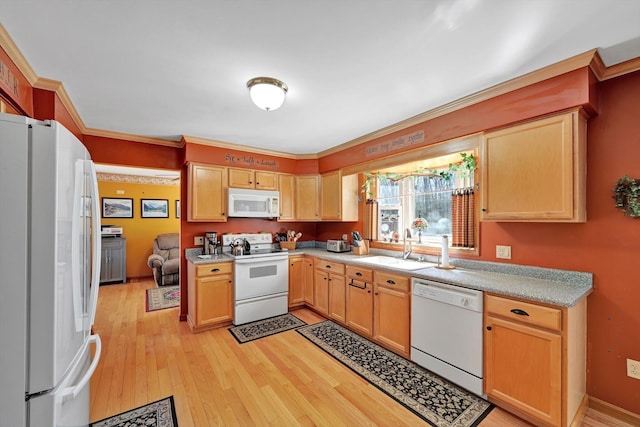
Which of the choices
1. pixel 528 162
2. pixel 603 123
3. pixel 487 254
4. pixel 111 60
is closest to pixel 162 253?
pixel 111 60

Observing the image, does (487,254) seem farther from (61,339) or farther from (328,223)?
(61,339)

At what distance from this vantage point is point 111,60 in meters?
1.89

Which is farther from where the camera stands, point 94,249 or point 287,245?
point 287,245

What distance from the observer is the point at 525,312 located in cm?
185

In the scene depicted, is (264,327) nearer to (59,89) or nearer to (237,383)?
(237,383)

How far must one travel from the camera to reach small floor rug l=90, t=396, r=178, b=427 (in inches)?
74.8

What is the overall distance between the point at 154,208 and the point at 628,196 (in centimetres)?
766

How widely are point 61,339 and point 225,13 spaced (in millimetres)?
1688

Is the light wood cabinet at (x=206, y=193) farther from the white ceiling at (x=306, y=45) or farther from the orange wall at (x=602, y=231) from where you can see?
the orange wall at (x=602, y=231)

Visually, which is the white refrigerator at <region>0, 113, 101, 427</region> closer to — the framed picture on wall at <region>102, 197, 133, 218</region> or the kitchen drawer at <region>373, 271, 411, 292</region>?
the kitchen drawer at <region>373, 271, 411, 292</region>

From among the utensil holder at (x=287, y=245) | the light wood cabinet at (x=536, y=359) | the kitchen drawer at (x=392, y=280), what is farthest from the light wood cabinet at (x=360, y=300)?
the utensil holder at (x=287, y=245)

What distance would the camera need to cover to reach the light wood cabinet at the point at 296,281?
407 centimetres

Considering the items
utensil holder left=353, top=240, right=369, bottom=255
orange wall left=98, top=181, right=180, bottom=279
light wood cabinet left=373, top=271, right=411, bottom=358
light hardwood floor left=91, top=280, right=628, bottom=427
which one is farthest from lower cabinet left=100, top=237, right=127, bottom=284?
light wood cabinet left=373, top=271, right=411, bottom=358

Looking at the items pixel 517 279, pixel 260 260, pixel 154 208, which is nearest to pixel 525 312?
pixel 517 279
